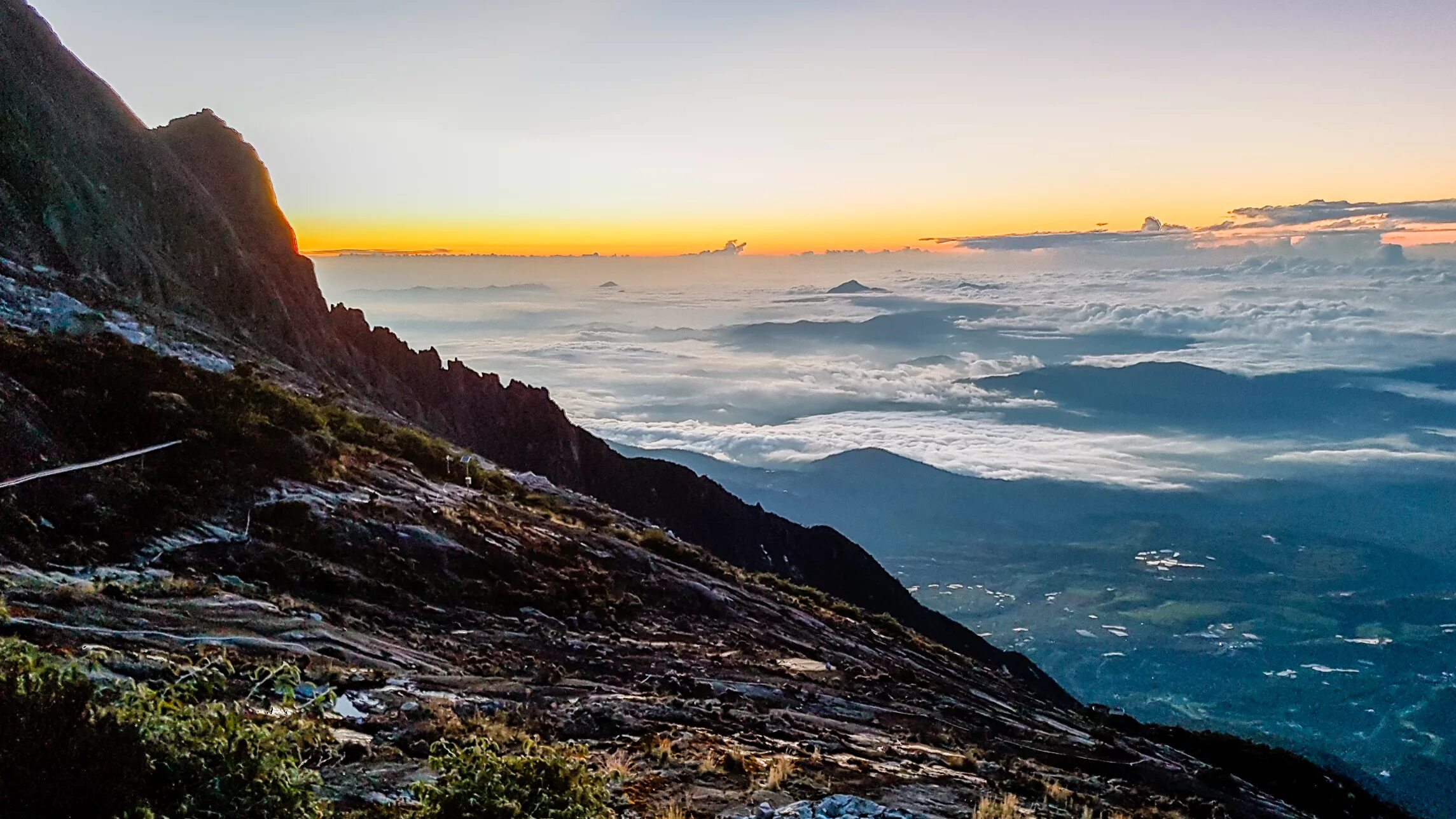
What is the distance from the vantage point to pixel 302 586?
1777 centimetres

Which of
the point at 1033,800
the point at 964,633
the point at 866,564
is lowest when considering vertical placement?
the point at 964,633

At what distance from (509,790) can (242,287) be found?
4853 cm

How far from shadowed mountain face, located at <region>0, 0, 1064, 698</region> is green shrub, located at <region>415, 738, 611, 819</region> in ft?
104

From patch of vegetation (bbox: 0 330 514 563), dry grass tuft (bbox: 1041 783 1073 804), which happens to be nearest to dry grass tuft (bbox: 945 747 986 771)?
dry grass tuft (bbox: 1041 783 1073 804)

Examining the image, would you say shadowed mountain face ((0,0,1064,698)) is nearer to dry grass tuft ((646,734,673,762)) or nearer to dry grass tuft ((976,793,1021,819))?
dry grass tuft ((646,734,673,762))

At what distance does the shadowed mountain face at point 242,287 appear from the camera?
36.4m

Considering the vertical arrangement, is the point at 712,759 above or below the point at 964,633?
above

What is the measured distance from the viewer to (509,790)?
6.78 m

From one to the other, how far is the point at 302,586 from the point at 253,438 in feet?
20.3

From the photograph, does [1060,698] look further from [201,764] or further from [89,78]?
[89,78]

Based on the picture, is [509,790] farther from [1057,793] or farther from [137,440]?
[137,440]

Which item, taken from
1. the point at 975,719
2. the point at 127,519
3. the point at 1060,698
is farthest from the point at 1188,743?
the point at 127,519

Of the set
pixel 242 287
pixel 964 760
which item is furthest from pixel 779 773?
pixel 242 287

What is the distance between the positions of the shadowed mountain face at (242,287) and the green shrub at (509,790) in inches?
1246
